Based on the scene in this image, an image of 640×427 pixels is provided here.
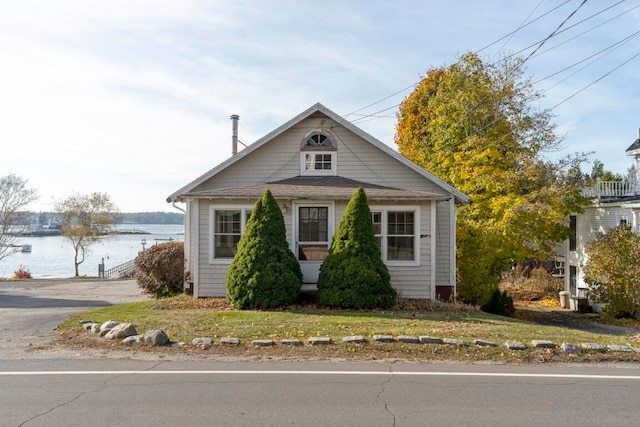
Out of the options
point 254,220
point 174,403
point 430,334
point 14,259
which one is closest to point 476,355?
point 430,334

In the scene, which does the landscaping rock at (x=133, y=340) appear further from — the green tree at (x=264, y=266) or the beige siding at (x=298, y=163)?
the beige siding at (x=298, y=163)

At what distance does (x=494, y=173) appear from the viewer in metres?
21.6

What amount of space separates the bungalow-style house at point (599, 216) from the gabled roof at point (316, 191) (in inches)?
478

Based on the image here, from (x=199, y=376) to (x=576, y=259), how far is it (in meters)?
24.8

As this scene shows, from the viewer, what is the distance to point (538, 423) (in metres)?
5.97

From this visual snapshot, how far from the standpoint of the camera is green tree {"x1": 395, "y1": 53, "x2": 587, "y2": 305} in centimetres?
1994

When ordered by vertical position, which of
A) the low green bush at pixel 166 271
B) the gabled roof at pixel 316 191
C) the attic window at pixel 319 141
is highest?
the attic window at pixel 319 141

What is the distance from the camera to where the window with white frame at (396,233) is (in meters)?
16.5

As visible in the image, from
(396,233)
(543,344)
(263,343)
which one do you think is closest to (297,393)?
(263,343)

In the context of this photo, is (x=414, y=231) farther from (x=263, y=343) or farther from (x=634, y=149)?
(x=634, y=149)

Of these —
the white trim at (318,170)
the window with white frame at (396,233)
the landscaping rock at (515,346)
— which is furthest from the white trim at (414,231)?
the landscaping rock at (515,346)

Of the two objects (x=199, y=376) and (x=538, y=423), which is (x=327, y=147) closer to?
(x=199, y=376)

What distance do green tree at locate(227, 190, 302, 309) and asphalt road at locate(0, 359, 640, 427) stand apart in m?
5.56

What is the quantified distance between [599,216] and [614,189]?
1.54m
